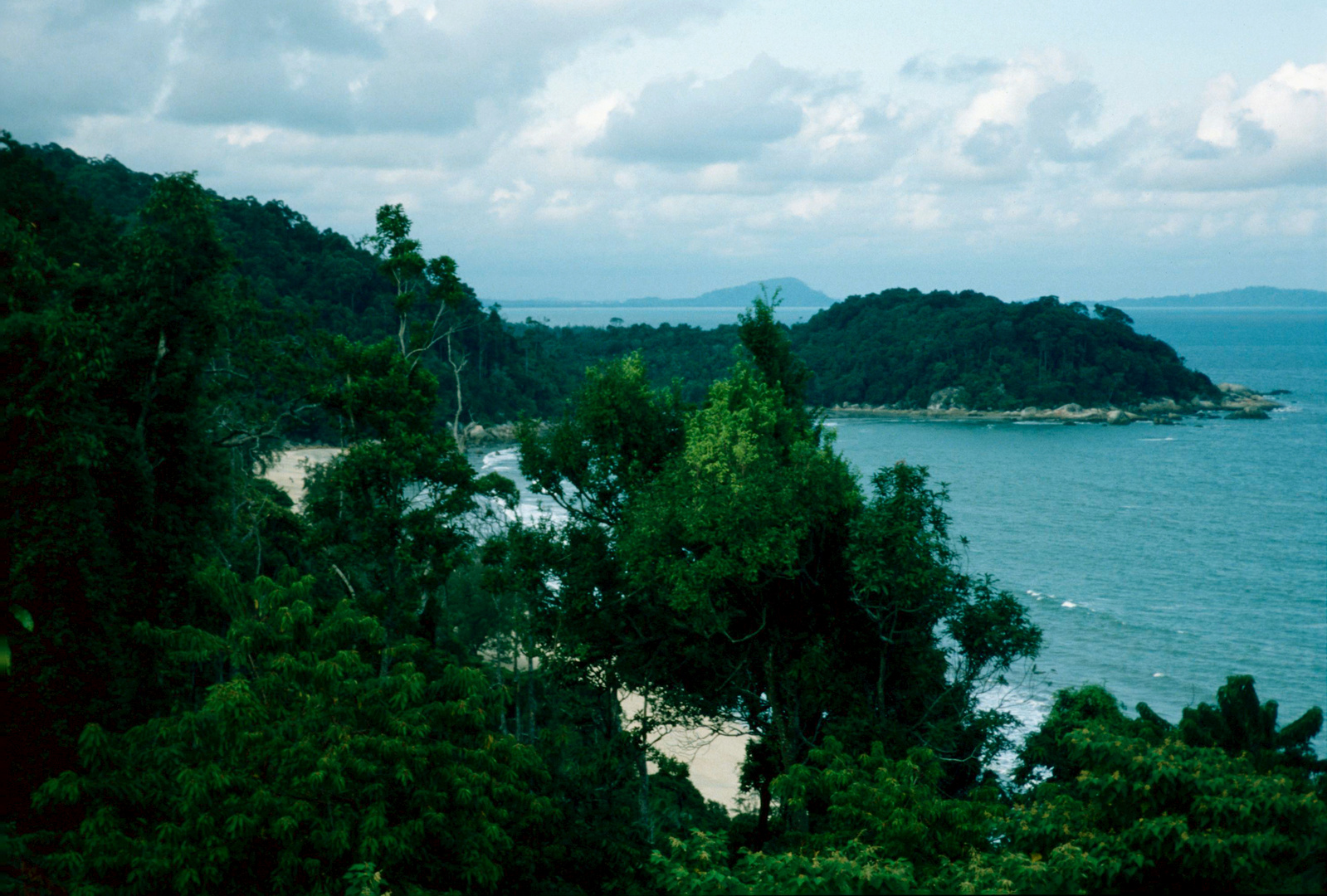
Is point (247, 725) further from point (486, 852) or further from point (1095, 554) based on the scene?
point (1095, 554)

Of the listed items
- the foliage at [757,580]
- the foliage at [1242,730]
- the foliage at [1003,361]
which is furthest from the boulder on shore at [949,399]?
the foliage at [1242,730]

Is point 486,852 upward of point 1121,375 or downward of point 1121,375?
downward

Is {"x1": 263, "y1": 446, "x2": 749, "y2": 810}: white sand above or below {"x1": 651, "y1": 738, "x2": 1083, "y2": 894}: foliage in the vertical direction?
below

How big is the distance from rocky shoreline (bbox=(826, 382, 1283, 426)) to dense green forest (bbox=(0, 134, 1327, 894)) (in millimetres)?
73962

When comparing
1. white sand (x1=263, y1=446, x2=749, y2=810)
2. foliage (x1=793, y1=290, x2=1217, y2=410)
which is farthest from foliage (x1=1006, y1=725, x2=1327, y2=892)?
foliage (x1=793, y1=290, x2=1217, y2=410)

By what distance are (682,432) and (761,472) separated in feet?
10.6

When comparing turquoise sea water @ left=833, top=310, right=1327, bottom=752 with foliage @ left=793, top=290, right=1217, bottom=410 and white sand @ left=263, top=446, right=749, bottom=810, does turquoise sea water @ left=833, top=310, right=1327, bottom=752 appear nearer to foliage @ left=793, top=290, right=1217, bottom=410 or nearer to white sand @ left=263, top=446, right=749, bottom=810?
foliage @ left=793, top=290, right=1217, bottom=410

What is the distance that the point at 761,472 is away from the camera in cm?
1323

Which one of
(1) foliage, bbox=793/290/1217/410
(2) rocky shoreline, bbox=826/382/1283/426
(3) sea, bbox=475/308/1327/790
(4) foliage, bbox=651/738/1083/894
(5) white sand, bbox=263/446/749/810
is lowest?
(5) white sand, bbox=263/446/749/810

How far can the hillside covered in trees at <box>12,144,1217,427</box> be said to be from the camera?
63.7m

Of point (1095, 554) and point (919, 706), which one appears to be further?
point (1095, 554)

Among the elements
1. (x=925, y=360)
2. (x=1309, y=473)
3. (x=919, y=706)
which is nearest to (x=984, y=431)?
(x=925, y=360)

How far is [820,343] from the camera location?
117188mm

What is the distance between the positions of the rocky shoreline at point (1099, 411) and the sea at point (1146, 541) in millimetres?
2237
